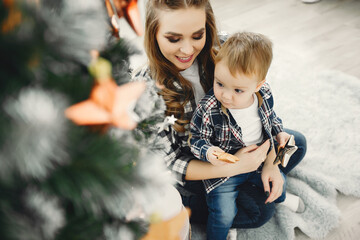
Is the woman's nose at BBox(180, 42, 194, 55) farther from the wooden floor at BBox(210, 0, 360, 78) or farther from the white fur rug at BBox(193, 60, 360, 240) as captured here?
the wooden floor at BBox(210, 0, 360, 78)

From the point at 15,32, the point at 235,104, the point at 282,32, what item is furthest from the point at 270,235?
the point at 282,32

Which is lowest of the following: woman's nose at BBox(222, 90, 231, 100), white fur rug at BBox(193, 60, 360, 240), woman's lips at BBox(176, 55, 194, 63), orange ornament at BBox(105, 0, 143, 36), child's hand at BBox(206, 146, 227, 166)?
white fur rug at BBox(193, 60, 360, 240)

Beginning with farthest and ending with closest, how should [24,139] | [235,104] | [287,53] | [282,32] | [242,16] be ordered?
[242,16]
[282,32]
[287,53]
[235,104]
[24,139]

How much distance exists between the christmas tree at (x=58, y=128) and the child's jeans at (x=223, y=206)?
0.70 metres

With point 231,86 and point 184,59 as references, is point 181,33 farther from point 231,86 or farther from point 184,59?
point 231,86

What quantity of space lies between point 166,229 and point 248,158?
0.49 meters

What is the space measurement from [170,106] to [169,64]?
0.15 metres

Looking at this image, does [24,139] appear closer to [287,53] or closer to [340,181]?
[340,181]

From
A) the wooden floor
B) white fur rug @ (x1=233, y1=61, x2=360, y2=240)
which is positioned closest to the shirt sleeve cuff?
white fur rug @ (x1=233, y1=61, x2=360, y2=240)

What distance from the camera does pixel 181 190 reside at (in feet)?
3.83

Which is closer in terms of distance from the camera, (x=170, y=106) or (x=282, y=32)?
(x=170, y=106)

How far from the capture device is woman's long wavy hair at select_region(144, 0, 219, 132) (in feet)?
2.82

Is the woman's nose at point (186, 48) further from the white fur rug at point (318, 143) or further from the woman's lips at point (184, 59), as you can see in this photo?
the white fur rug at point (318, 143)

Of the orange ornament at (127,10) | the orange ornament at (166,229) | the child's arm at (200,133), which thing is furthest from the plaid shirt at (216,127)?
the orange ornament at (127,10)
